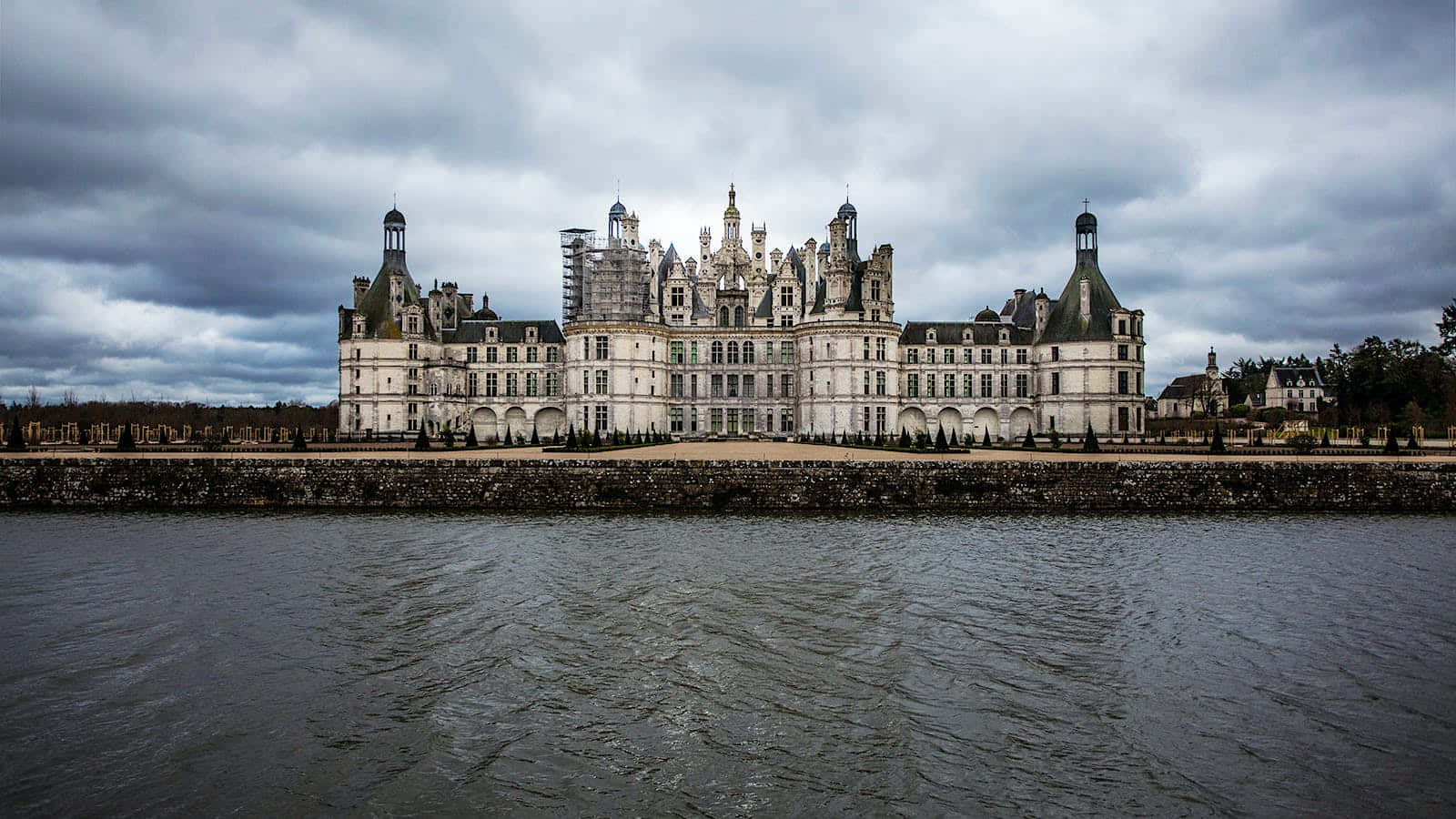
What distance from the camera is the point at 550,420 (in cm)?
6881

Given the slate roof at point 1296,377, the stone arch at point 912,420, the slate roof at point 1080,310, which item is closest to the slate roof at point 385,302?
the stone arch at point 912,420

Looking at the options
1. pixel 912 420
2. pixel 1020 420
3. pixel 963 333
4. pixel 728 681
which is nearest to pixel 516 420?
pixel 912 420

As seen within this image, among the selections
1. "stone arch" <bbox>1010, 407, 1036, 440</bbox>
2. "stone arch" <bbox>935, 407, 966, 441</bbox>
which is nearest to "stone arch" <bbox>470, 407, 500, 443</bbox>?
"stone arch" <bbox>935, 407, 966, 441</bbox>

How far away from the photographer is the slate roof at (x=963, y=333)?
66625 millimetres

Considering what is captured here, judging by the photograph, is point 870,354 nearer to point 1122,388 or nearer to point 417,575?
point 1122,388

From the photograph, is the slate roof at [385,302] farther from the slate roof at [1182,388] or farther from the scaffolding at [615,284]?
the slate roof at [1182,388]

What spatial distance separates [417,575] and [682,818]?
12.9 meters

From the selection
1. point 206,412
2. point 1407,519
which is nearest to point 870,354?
point 1407,519

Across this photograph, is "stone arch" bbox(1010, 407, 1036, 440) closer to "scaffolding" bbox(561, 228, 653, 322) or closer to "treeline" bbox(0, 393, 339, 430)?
"scaffolding" bbox(561, 228, 653, 322)

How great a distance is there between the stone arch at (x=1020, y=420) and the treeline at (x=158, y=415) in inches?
2195

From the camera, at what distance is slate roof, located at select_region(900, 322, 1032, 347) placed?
66625 mm

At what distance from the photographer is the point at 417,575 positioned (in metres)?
19.7

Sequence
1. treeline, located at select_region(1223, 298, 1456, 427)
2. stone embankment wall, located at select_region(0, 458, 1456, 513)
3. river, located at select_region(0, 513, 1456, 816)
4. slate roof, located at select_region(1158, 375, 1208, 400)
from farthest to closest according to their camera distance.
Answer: slate roof, located at select_region(1158, 375, 1208, 400) < treeline, located at select_region(1223, 298, 1456, 427) < stone embankment wall, located at select_region(0, 458, 1456, 513) < river, located at select_region(0, 513, 1456, 816)

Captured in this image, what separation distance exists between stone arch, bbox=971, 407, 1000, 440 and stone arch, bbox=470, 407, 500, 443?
37077 millimetres
